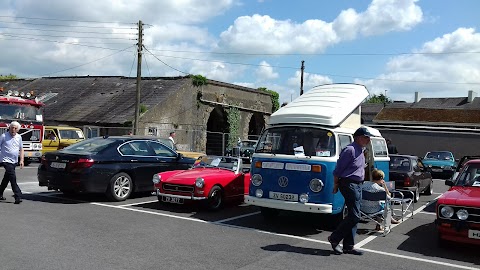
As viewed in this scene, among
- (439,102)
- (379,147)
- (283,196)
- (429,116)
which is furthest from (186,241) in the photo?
(439,102)

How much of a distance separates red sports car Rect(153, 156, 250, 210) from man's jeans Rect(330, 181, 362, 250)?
12.3 feet

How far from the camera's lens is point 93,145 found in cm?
1158

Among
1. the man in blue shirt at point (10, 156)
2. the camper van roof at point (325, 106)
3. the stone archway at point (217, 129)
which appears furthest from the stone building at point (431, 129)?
the man in blue shirt at point (10, 156)

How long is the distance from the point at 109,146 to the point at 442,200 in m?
7.51

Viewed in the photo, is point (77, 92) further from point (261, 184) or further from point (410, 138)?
point (261, 184)

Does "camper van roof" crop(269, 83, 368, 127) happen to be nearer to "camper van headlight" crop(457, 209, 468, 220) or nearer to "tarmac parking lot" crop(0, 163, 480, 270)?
"tarmac parking lot" crop(0, 163, 480, 270)

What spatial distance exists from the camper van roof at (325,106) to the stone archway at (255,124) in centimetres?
3019

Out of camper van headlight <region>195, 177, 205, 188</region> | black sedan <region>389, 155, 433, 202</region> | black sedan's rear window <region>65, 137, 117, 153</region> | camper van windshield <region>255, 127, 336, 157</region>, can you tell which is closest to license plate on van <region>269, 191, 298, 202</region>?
camper van windshield <region>255, 127, 336, 157</region>

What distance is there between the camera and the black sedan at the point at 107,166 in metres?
10.6

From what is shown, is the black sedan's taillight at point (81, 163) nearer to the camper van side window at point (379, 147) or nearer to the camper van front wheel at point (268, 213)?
the camper van front wheel at point (268, 213)

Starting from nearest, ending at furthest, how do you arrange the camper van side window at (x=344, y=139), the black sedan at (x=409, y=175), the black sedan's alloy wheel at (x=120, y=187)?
the camper van side window at (x=344, y=139)
the black sedan's alloy wheel at (x=120, y=187)
the black sedan at (x=409, y=175)

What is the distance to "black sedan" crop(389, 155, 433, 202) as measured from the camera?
13.6 metres

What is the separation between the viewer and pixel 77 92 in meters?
38.1

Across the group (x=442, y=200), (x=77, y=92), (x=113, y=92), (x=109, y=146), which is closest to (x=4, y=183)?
(x=109, y=146)
